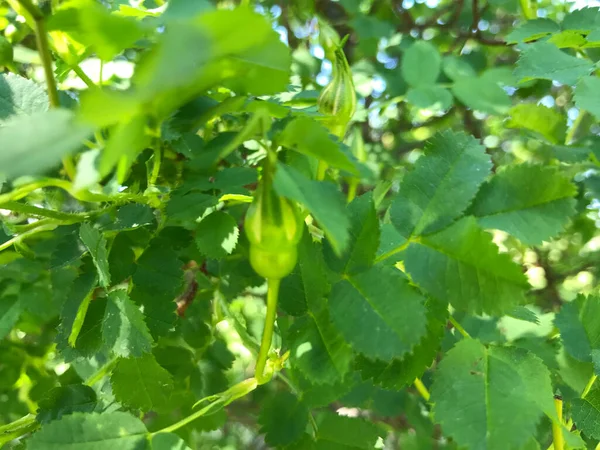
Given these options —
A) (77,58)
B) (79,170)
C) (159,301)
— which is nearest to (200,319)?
(159,301)

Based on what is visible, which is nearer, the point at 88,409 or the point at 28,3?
the point at 28,3

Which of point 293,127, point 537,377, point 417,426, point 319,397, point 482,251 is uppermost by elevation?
point 293,127

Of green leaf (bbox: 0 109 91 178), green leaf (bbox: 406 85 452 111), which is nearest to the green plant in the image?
green leaf (bbox: 0 109 91 178)

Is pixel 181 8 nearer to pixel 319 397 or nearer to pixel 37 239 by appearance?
pixel 319 397

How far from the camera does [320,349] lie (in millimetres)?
476

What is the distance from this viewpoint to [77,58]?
530 millimetres

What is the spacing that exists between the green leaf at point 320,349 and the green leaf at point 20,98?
0.31 metres

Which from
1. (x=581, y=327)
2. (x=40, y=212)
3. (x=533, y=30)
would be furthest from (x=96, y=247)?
(x=533, y=30)

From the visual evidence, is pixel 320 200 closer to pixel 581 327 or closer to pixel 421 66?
pixel 581 327

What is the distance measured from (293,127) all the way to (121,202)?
281 millimetres

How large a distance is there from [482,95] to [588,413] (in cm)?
55

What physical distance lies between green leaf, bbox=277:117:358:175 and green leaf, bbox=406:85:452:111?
590mm

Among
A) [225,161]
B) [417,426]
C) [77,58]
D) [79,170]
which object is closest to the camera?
[79,170]

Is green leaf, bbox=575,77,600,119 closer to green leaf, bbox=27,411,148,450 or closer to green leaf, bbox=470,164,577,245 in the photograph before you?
green leaf, bbox=470,164,577,245
